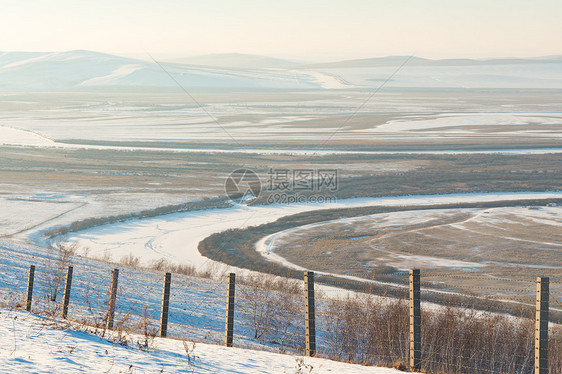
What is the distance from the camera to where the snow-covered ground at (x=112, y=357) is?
7883 mm

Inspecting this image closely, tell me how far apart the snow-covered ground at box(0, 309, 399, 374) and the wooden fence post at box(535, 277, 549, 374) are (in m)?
1.86

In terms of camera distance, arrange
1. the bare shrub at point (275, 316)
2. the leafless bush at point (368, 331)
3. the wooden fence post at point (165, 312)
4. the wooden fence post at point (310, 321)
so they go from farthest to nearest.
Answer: the bare shrub at point (275, 316)
the leafless bush at point (368, 331)
the wooden fence post at point (165, 312)
the wooden fence post at point (310, 321)

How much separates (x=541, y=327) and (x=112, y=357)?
5511 millimetres

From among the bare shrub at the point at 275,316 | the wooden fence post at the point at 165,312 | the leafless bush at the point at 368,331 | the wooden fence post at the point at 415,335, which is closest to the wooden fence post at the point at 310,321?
the wooden fence post at the point at 415,335

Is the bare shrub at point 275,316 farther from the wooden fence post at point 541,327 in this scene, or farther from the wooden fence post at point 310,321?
the wooden fence post at point 541,327

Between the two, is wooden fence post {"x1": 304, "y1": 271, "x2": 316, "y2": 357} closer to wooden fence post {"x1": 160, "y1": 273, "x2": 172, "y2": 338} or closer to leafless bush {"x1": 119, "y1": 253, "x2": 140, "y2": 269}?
wooden fence post {"x1": 160, "y1": 273, "x2": 172, "y2": 338}

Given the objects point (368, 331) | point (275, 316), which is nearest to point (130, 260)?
point (275, 316)

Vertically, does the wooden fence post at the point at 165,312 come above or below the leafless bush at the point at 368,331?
above

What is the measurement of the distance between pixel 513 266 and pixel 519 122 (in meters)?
78.4

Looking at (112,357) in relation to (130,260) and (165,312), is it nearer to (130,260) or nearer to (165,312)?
(165,312)

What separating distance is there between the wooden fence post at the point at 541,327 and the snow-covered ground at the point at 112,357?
186 cm

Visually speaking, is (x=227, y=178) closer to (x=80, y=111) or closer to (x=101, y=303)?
(x=101, y=303)

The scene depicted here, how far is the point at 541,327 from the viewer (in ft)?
27.8

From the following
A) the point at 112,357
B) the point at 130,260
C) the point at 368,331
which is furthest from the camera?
the point at 130,260
